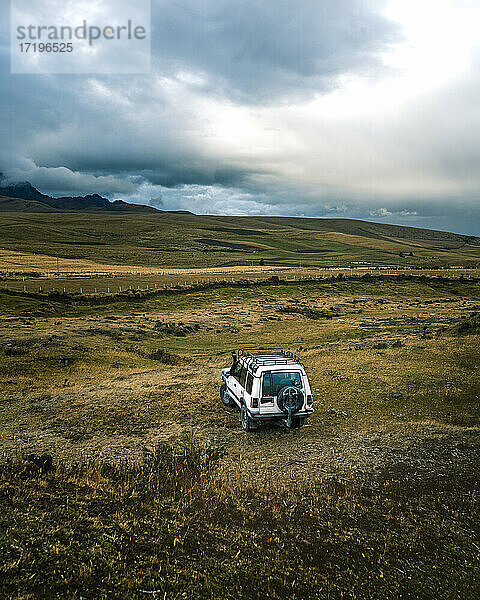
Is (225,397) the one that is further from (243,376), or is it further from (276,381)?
(276,381)

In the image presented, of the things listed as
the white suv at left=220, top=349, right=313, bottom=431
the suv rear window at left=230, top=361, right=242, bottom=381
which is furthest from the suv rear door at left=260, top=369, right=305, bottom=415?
the suv rear window at left=230, top=361, right=242, bottom=381

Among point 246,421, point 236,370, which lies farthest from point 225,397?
point 246,421

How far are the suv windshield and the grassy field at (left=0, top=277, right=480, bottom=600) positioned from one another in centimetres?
182

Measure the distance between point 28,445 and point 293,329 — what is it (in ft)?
118

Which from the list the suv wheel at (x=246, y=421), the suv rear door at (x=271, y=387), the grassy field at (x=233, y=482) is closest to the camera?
the grassy field at (x=233, y=482)

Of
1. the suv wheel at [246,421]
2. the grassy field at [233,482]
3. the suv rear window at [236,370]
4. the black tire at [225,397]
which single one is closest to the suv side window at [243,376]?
the suv rear window at [236,370]

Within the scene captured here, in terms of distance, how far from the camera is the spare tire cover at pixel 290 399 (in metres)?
14.9

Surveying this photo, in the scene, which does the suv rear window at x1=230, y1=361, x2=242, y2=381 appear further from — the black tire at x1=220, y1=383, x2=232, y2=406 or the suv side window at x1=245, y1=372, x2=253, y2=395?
the suv side window at x1=245, y1=372, x2=253, y2=395

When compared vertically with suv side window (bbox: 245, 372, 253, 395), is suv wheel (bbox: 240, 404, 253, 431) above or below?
below

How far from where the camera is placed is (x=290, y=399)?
1494 centimetres

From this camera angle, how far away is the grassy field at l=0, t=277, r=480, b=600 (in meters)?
8.13

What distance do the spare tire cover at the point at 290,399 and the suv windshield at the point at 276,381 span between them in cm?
16

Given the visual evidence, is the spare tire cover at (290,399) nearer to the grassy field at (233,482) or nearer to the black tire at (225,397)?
the grassy field at (233,482)

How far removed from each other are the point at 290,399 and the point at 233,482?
4050 millimetres
